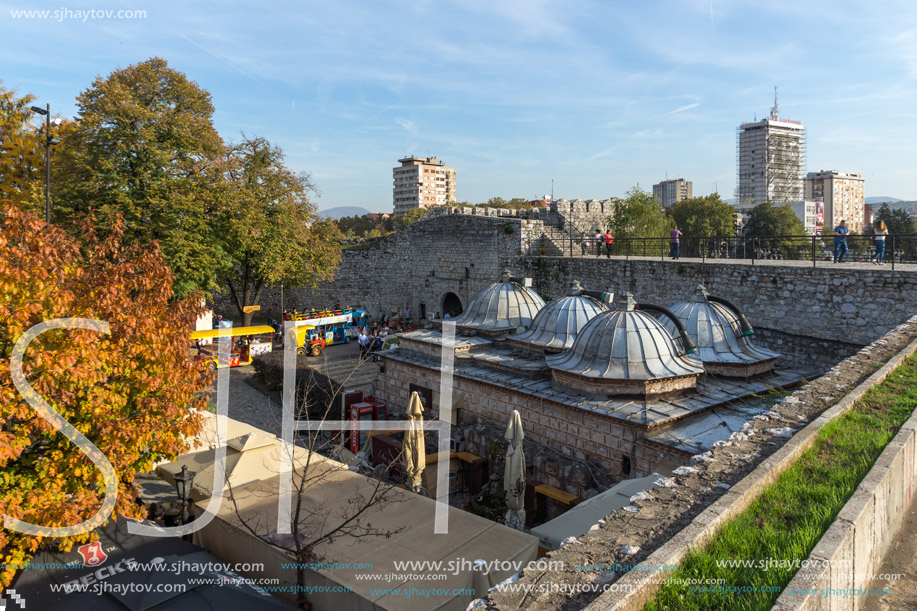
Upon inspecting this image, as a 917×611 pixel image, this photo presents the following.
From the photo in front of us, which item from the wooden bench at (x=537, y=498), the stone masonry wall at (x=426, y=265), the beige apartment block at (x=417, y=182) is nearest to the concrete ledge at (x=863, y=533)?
the wooden bench at (x=537, y=498)

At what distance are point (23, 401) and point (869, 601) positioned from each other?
630 cm

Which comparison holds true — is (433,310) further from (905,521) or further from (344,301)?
(905,521)

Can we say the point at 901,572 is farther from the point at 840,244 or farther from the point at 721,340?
the point at 840,244

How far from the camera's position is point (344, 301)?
31078mm

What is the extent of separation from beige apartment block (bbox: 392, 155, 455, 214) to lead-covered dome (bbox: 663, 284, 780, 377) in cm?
9524

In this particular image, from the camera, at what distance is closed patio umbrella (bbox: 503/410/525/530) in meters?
8.46

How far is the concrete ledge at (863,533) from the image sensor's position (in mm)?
2828

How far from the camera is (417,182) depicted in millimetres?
106938

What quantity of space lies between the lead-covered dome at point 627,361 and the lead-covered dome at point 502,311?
3.97 m

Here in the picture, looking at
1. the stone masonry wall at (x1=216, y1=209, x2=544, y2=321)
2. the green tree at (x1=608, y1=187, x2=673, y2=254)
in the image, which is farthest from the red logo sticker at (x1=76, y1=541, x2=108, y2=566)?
the green tree at (x1=608, y1=187, x2=673, y2=254)

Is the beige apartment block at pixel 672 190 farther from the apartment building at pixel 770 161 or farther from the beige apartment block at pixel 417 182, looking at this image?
the beige apartment block at pixel 417 182

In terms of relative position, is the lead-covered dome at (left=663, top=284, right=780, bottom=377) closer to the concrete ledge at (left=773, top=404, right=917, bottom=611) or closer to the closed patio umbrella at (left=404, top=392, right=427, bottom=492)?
the closed patio umbrella at (left=404, top=392, right=427, bottom=492)

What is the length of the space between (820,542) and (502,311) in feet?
37.2

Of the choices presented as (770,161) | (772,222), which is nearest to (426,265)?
(772,222)
